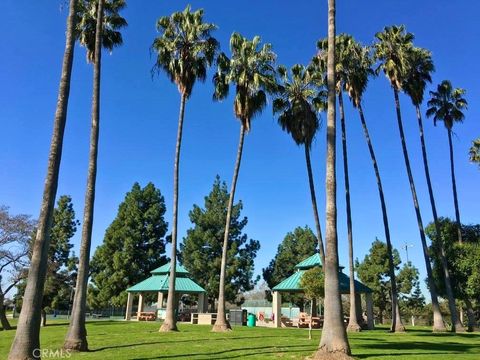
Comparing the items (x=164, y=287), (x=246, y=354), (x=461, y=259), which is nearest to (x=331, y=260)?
(x=246, y=354)

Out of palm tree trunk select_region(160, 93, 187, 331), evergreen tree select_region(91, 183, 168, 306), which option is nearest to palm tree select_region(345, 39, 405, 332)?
palm tree trunk select_region(160, 93, 187, 331)

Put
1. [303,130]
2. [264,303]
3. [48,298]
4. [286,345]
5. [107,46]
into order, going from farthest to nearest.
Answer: [264,303] → [48,298] → [303,130] → [107,46] → [286,345]

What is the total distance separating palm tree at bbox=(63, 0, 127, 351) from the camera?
14930mm

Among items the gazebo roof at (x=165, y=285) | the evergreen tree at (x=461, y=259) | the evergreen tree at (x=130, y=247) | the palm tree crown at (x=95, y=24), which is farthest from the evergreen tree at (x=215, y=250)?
the palm tree crown at (x=95, y=24)

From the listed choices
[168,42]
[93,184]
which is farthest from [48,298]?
[93,184]

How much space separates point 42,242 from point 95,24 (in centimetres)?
1439

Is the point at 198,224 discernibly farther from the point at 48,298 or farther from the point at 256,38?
the point at 256,38

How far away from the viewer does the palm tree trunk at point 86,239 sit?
48.5 feet

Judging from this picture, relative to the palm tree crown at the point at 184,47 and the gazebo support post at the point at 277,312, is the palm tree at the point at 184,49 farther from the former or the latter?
the gazebo support post at the point at 277,312

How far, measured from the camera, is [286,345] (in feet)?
54.6

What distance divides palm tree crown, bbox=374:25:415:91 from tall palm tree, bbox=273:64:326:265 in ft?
24.2

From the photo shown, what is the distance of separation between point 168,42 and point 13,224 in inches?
873

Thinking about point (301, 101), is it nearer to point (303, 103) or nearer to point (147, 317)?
point (303, 103)

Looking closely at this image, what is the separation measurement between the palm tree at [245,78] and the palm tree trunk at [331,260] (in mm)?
12559
